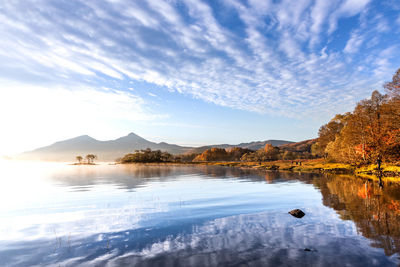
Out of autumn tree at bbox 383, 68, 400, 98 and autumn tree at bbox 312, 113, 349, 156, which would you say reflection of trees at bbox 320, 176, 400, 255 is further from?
autumn tree at bbox 312, 113, 349, 156

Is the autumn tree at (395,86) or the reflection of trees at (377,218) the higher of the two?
the autumn tree at (395,86)

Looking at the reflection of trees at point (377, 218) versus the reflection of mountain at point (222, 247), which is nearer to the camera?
the reflection of mountain at point (222, 247)

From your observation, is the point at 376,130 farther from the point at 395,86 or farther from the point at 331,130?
the point at 331,130

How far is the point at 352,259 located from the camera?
36.0ft

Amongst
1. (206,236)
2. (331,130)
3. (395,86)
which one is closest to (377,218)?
(206,236)

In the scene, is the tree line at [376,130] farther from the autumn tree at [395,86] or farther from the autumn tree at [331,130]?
the autumn tree at [331,130]

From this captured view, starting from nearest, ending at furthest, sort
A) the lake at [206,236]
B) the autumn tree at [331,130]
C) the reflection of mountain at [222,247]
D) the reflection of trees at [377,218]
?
the reflection of mountain at [222,247] < the lake at [206,236] < the reflection of trees at [377,218] < the autumn tree at [331,130]

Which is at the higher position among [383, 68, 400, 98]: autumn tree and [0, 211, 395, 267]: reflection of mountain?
[383, 68, 400, 98]: autumn tree

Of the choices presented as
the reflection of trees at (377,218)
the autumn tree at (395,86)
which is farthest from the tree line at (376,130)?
the reflection of trees at (377,218)

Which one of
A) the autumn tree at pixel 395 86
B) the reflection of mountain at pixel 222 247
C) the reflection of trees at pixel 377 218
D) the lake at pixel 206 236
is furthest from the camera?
the autumn tree at pixel 395 86

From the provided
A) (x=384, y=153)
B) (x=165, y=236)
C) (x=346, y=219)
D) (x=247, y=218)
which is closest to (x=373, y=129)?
(x=384, y=153)

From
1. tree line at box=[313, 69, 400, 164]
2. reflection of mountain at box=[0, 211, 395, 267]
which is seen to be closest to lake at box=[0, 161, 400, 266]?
reflection of mountain at box=[0, 211, 395, 267]

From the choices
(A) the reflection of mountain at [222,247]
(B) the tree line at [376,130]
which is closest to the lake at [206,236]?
(A) the reflection of mountain at [222,247]

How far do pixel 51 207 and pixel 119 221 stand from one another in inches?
525
